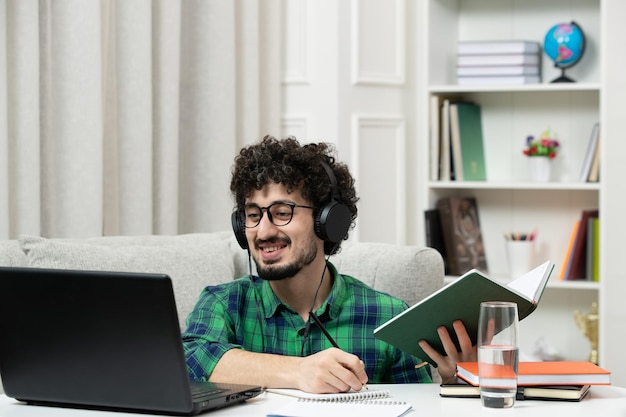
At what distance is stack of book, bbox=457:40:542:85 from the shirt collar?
6.07ft

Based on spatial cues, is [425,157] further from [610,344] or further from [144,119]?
[144,119]

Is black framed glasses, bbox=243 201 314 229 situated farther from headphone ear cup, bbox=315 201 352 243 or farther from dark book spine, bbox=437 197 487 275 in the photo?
dark book spine, bbox=437 197 487 275

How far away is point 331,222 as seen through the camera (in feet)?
5.99

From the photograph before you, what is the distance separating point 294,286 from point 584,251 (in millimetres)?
1887

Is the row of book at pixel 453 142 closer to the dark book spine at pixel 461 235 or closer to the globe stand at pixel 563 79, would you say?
the dark book spine at pixel 461 235

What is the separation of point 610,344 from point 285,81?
4.76 ft

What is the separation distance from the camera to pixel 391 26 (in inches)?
141

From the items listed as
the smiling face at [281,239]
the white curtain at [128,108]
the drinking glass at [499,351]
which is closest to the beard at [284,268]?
the smiling face at [281,239]

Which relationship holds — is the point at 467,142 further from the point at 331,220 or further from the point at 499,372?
the point at 499,372

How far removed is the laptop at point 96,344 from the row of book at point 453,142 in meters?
2.28

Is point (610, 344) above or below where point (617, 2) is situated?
below

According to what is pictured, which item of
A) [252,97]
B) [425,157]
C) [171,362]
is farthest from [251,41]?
[171,362]

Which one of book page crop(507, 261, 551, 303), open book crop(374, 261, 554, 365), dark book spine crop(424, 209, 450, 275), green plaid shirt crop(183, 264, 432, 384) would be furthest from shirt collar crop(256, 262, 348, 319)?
dark book spine crop(424, 209, 450, 275)

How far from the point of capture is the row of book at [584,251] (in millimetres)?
3422
